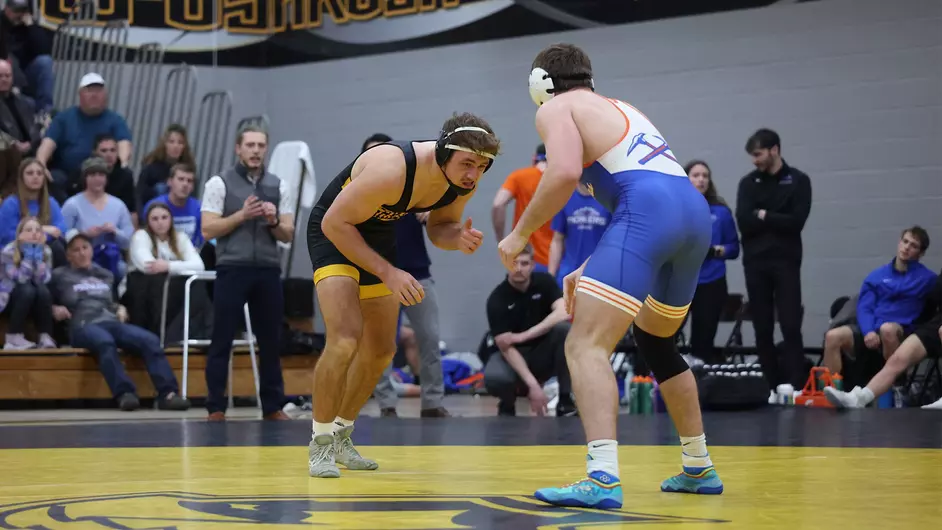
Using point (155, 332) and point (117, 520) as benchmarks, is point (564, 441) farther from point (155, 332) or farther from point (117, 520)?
point (155, 332)

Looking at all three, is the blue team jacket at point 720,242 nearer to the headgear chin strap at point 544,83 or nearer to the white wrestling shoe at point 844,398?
the white wrestling shoe at point 844,398

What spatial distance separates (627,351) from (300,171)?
141 inches

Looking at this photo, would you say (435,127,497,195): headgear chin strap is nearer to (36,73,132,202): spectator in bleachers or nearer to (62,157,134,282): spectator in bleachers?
(62,157,134,282): spectator in bleachers

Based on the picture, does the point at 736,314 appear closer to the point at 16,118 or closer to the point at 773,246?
the point at 773,246

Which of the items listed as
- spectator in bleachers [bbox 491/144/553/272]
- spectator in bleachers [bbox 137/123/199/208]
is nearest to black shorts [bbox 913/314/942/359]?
spectator in bleachers [bbox 491/144/553/272]

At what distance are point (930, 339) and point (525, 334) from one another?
270cm

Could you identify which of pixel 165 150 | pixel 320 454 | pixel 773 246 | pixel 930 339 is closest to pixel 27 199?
pixel 165 150

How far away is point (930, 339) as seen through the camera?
8.70 meters

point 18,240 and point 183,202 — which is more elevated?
point 183,202

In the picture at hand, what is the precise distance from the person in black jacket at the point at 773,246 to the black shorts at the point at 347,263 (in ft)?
15.9

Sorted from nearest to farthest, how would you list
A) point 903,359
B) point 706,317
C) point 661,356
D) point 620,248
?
point 620,248 < point 661,356 < point 903,359 < point 706,317

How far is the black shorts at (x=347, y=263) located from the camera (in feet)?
15.0

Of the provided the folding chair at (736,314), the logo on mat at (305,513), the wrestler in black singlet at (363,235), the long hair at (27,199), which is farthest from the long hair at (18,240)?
the logo on mat at (305,513)

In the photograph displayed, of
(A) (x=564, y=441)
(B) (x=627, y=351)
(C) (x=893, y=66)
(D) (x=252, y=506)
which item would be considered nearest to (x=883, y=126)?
(C) (x=893, y=66)
